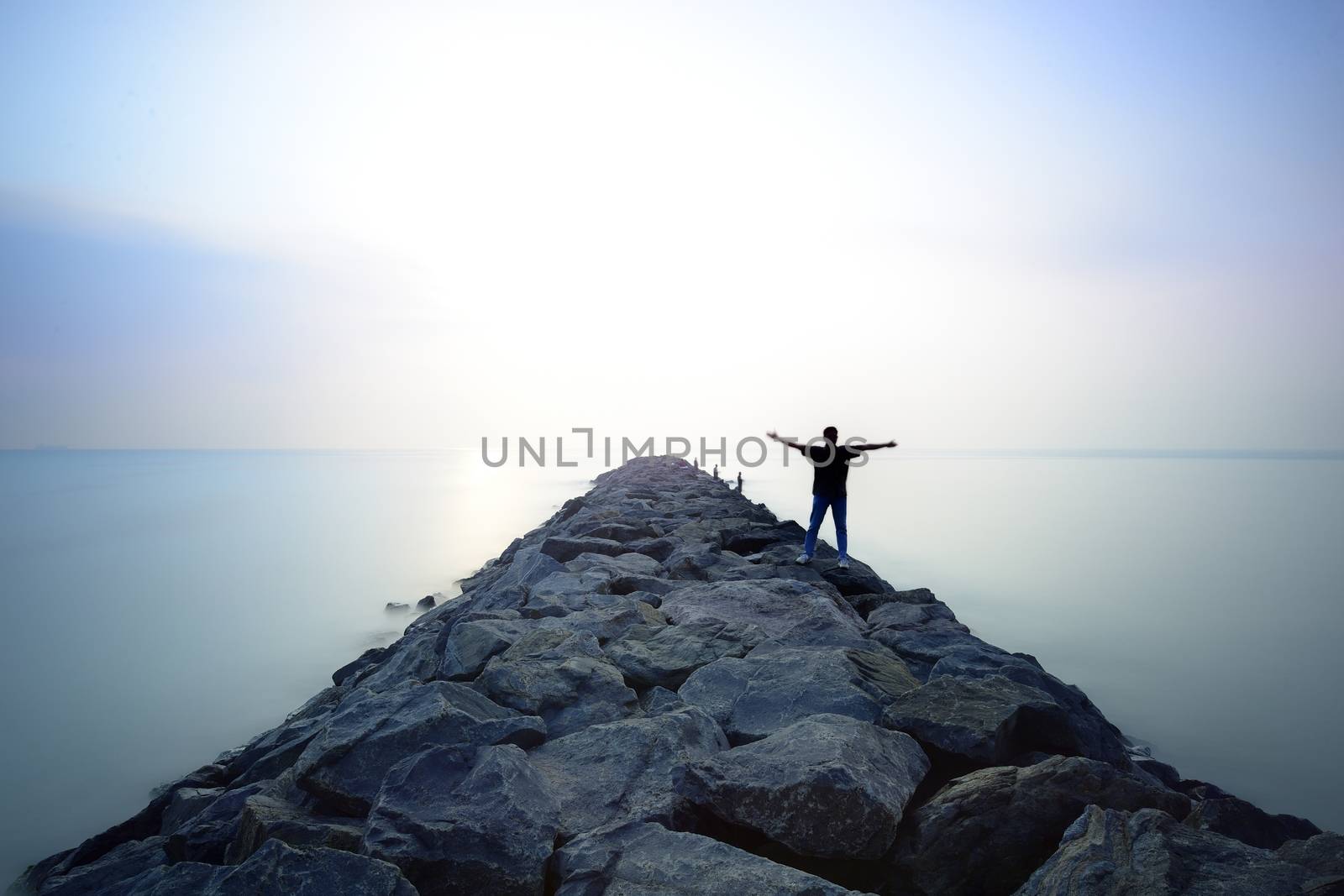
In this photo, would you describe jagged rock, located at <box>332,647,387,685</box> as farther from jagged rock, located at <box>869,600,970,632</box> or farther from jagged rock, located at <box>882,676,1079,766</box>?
jagged rock, located at <box>882,676,1079,766</box>

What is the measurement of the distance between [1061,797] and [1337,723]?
8911 mm

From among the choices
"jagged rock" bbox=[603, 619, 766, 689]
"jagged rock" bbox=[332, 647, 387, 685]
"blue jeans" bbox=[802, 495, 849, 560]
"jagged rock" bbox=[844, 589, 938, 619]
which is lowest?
"jagged rock" bbox=[332, 647, 387, 685]

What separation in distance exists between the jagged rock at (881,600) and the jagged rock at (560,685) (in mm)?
3581

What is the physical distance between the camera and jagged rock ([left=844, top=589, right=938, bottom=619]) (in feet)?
24.9

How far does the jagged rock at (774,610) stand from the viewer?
5.36 m

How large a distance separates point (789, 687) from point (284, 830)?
2507 millimetres

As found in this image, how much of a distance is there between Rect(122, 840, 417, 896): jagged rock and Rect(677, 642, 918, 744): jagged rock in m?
1.95

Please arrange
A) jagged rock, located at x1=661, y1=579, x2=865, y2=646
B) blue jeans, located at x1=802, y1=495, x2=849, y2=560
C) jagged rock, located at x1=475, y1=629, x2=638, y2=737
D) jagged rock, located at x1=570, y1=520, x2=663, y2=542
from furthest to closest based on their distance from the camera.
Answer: jagged rock, located at x1=570, y1=520, x2=663, y2=542 → blue jeans, located at x1=802, y1=495, x2=849, y2=560 → jagged rock, located at x1=661, y1=579, x2=865, y2=646 → jagged rock, located at x1=475, y1=629, x2=638, y2=737

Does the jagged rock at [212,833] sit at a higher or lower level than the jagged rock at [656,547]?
lower

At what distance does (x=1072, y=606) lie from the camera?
14.7m

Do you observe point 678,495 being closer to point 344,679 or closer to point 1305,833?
point 344,679

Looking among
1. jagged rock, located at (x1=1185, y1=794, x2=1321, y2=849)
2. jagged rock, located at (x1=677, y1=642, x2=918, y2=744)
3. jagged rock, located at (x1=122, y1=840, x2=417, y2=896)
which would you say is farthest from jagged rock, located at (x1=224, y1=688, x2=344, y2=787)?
jagged rock, located at (x1=1185, y1=794, x2=1321, y2=849)

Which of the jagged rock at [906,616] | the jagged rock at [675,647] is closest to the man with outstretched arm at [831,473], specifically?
the jagged rock at [906,616]

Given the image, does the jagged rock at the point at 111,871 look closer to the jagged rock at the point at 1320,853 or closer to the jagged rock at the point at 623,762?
the jagged rock at the point at 623,762
